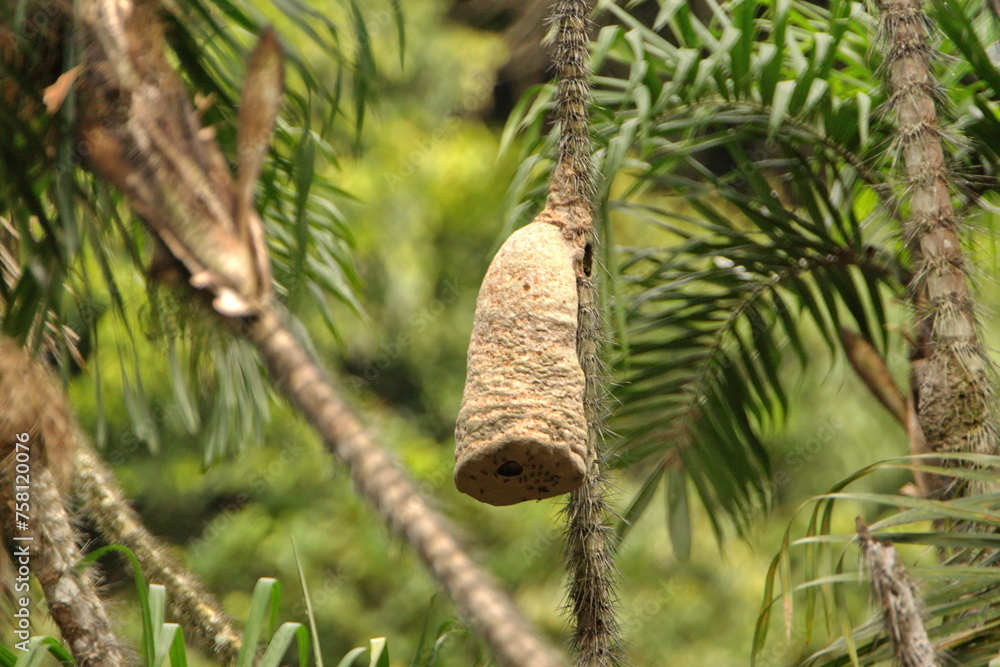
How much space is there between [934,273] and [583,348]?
2.05 feet

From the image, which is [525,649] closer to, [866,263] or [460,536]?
[460,536]

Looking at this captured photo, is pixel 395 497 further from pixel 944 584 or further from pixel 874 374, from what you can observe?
pixel 874 374

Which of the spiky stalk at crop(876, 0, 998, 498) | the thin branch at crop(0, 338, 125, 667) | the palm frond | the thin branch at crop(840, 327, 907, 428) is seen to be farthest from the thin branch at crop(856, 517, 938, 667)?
the thin branch at crop(0, 338, 125, 667)

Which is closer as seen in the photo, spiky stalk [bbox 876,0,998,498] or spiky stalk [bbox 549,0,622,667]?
spiky stalk [bbox 549,0,622,667]

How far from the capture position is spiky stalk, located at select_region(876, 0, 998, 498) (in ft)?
4.45

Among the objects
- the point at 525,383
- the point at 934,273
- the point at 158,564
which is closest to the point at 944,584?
the point at 934,273

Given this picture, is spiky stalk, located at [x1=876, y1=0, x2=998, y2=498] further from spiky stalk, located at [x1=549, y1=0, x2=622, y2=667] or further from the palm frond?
spiky stalk, located at [x1=549, y1=0, x2=622, y2=667]

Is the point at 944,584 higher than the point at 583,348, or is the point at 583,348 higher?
the point at 583,348

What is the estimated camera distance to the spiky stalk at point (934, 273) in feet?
4.45

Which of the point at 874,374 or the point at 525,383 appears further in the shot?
the point at 874,374

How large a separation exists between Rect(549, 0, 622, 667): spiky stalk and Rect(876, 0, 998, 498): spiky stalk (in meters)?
0.58

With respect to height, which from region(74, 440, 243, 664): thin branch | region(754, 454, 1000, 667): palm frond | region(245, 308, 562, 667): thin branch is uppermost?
region(245, 308, 562, 667): thin branch

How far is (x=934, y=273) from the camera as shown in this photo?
138cm

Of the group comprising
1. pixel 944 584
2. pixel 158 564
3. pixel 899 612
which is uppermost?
pixel 899 612
